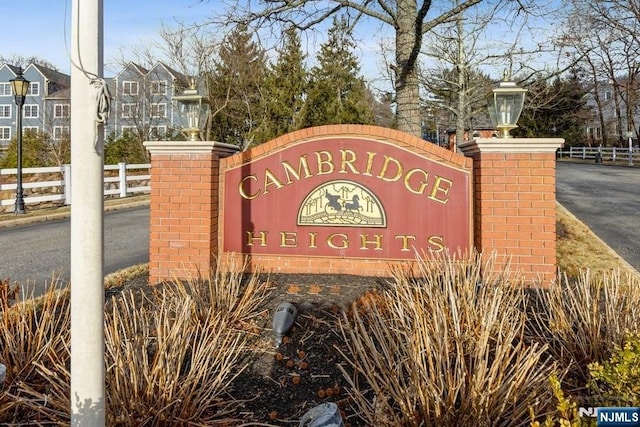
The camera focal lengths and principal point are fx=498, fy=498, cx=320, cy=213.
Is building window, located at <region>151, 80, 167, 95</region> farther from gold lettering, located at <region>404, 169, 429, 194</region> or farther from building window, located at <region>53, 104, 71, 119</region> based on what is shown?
gold lettering, located at <region>404, 169, 429, 194</region>

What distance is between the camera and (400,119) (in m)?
10.0

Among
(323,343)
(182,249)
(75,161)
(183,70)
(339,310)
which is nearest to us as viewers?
(75,161)

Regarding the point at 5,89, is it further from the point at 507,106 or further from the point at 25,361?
the point at 25,361

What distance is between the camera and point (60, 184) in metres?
16.3

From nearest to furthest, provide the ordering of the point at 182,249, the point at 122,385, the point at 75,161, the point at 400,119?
the point at 75,161 → the point at 122,385 → the point at 182,249 → the point at 400,119

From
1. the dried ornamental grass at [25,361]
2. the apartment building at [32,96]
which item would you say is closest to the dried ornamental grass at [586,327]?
the dried ornamental grass at [25,361]

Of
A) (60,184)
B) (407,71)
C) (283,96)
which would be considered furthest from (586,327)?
(283,96)

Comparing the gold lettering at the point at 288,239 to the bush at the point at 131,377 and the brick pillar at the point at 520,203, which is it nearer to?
the brick pillar at the point at 520,203

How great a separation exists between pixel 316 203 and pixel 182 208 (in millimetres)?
1606

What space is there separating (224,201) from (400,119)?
16.6 ft

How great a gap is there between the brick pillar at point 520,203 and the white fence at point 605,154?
30.1m

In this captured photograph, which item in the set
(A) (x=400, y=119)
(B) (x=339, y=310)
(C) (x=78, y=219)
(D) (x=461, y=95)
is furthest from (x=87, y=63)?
(D) (x=461, y=95)

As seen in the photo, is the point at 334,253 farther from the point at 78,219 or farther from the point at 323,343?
the point at 78,219

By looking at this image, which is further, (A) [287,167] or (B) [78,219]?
(A) [287,167]
